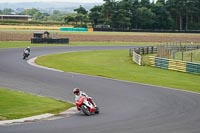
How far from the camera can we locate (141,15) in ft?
435

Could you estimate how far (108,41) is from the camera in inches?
3684

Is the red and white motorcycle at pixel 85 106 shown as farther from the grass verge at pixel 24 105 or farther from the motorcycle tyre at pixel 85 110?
the grass verge at pixel 24 105

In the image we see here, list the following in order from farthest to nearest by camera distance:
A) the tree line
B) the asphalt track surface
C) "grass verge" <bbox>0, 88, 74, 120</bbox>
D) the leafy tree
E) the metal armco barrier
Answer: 1. the leafy tree
2. the tree line
3. the metal armco barrier
4. "grass verge" <bbox>0, 88, 74, 120</bbox>
5. the asphalt track surface

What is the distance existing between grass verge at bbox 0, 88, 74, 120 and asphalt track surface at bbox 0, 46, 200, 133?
1291 mm

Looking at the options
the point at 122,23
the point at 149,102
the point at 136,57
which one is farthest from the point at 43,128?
the point at 122,23

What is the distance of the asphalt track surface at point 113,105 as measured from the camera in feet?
54.0

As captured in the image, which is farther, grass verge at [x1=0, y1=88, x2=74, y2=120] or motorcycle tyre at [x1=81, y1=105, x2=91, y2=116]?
motorcycle tyre at [x1=81, y1=105, x2=91, y2=116]

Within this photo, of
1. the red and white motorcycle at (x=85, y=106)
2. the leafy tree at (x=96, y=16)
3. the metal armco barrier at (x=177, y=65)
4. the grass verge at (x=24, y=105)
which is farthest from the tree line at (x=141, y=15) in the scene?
the red and white motorcycle at (x=85, y=106)

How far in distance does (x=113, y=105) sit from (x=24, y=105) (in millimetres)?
3877

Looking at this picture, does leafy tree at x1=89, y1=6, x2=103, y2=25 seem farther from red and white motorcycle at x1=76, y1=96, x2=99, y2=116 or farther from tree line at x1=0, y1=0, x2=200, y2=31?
red and white motorcycle at x1=76, y1=96, x2=99, y2=116

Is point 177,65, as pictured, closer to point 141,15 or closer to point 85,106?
point 85,106

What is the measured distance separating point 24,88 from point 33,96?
3.58 m

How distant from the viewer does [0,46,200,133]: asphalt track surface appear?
16.5 metres

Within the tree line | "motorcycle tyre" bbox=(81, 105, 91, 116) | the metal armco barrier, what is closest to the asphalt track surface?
"motorcycle tyre" bbox=(81, 105, 91, 116)
